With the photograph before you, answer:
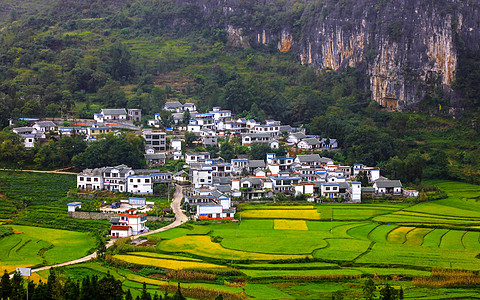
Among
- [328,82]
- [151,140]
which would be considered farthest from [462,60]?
[151,140]

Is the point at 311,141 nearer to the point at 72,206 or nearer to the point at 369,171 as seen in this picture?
the point at 369,171

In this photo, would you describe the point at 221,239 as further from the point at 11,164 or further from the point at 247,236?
the point at 11,164

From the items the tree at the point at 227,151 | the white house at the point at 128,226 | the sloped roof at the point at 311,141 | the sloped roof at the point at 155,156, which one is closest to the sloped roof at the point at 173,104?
the tree at the point at 227,151

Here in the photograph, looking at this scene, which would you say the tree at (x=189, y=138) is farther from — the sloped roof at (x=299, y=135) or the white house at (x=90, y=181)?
the white house at (x=90, y=181)

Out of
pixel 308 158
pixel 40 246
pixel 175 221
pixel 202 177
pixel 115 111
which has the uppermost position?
pixel 115 111

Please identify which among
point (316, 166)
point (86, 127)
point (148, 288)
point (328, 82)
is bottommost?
point (148, 288)

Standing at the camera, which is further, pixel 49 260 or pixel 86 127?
pixel 86 127

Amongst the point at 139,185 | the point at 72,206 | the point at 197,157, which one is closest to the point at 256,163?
the point at 197,157
